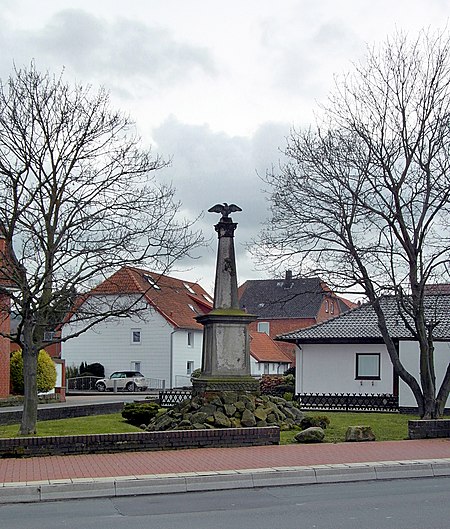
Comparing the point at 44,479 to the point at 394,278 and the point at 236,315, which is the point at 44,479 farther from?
the point at 394,278

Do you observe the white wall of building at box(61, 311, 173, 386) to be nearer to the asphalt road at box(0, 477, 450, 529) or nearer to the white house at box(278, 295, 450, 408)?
the white house at box(278, 295, 450, 408)

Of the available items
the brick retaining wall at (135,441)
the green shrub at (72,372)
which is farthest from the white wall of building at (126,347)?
the brick retaining wall at (135,441)

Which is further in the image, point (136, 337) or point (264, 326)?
point (264, 326)

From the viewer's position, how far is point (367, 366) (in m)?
35.6

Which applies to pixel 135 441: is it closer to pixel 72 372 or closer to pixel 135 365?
pixel 72 372

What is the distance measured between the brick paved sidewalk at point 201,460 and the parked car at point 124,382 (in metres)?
37.5

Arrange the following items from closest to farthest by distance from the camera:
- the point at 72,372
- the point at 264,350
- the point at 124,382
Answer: the point at 124,382
the point at 72,372
the point at 264,350

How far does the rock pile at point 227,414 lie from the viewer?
810 inches

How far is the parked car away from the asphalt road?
138ft

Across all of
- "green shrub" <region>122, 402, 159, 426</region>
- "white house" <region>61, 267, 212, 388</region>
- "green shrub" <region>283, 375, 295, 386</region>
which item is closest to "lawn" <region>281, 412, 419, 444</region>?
"green shrub" <region>122, 402, 159, 426</region>

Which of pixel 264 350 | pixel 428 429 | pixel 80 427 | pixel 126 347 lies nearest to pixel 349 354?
pixel 80 427

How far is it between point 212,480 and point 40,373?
23794 mm

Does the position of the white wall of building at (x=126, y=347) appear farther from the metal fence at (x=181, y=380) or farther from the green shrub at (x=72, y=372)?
the green shrub at (x=72, y=372)

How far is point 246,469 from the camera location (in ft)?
45.8
